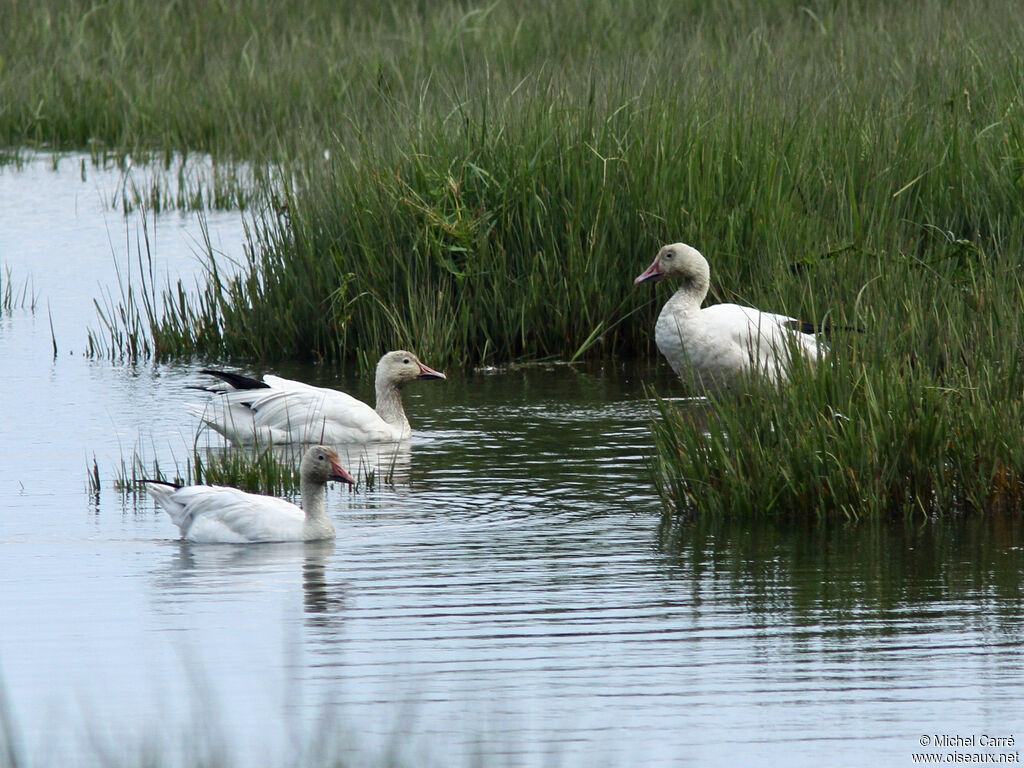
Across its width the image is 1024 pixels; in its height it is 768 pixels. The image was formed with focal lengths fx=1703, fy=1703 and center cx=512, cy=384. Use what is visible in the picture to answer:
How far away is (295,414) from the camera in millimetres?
10586

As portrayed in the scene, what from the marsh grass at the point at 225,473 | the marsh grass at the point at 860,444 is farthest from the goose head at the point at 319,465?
the marsh grass at the point at 860,444

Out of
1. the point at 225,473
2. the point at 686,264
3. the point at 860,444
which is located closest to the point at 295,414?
the point at 225,473

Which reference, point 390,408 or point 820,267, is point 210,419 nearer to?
point 390,408

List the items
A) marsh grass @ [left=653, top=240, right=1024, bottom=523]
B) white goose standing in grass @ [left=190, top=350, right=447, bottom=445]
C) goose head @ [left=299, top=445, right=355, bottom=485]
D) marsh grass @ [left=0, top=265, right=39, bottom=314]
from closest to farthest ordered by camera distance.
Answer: marsh grass @ [left=653, top=240, right=1024, bottom=523] < goose head @ [left=299, top=445, right=355, bottom=485] < white goose standing in grass @ [left=190, top=350, right=447, bottom=445] < marsh grass @ [left=0, top=265, right=39, bottom=314]

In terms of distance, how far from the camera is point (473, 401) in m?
11.4

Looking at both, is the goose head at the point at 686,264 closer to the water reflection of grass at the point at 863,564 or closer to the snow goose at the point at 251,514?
the water reflection of grass at the point at 863,564

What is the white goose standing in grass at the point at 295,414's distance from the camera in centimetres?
1054

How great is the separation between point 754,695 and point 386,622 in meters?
1.58

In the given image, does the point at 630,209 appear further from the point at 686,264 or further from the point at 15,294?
the point at 15,294

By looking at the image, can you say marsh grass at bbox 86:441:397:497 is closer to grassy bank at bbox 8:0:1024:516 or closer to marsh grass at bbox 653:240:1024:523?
marsh grass at bbox 653:240:1024:523

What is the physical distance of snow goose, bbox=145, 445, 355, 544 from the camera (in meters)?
8.02

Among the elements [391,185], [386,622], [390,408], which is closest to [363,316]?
[391,185]

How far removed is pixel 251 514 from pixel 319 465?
40cm

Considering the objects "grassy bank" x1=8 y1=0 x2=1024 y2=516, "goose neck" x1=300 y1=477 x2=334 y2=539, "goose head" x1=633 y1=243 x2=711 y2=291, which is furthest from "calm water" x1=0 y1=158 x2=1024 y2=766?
"grassy bank" x1=8 y1=0 x2=1024 y2=516
